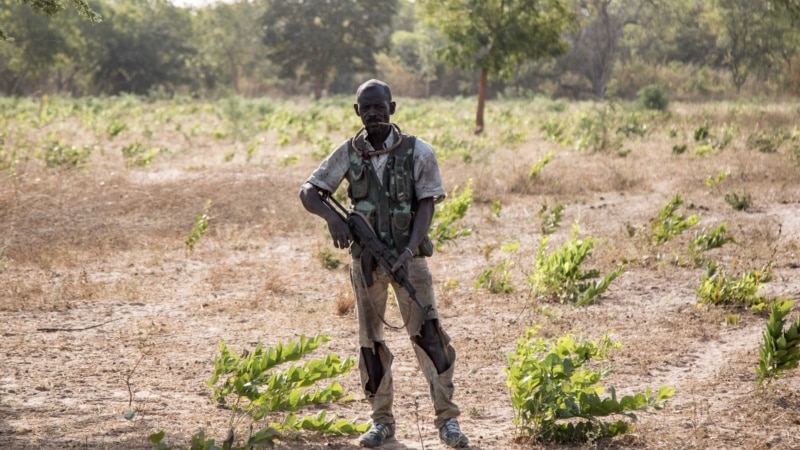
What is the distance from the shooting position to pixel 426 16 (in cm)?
2033

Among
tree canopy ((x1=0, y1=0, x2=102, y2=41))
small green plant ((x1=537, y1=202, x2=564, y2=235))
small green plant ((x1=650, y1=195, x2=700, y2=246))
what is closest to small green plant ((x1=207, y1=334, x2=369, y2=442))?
tree canopy ((x1=0, y1=0, x2=102, y2=41))

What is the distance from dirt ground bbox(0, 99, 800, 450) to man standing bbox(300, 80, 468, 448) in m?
0.32

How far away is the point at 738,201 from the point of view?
1116 centimetres

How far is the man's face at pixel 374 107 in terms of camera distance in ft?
13.5

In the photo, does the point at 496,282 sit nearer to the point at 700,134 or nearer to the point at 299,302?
the point at 299,302

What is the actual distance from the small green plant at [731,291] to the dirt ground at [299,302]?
0.33ft

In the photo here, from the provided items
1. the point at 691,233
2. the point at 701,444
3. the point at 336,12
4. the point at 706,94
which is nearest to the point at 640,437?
the point at 701,444

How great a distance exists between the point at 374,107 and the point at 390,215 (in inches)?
18.9

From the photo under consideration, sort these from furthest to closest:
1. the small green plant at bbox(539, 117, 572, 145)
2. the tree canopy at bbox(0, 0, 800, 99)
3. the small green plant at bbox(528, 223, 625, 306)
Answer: the tree canopy at bbox(0, 0, 800, 99)
the small green plant at bbox(539, 117, 572, 145)
the small green plant at bbox(528, 223, 625, 306)

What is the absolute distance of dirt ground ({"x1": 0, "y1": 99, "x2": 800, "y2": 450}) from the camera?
4.71m

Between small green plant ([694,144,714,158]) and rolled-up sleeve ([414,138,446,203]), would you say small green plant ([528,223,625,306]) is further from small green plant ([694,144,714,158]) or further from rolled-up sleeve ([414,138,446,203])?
small green plant ([694,144,714,158])

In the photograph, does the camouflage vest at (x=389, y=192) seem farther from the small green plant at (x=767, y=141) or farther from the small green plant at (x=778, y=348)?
the small green plant at (x=767, y=141)

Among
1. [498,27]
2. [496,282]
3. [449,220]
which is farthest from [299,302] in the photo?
[498,27]

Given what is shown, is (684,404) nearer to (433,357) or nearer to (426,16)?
(433,357)
